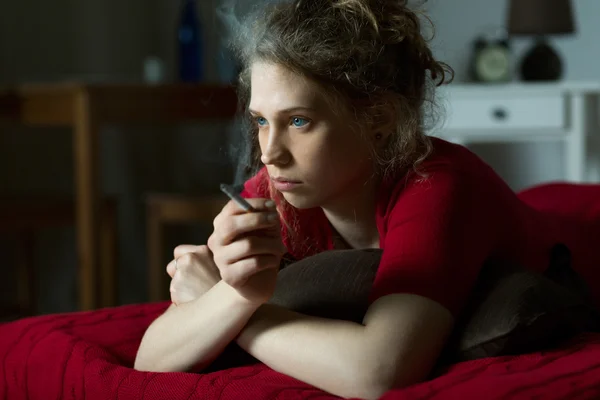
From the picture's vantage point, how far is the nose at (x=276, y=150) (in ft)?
3.72

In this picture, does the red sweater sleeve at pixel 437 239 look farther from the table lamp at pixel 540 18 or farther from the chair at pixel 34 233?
the table lamp at pixel 540 18

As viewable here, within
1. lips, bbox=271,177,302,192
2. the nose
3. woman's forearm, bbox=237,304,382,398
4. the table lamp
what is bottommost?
woman's forearm, bbox=237,304,382,398

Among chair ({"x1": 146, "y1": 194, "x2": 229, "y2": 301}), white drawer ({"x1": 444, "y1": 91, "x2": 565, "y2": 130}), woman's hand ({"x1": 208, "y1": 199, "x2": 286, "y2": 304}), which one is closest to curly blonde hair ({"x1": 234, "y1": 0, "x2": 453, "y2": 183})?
woman's hand ({"x1": 208, "y1": 199, "x2": 286, "y2": 304})

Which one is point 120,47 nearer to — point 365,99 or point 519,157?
point 519,157

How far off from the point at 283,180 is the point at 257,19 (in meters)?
0.23

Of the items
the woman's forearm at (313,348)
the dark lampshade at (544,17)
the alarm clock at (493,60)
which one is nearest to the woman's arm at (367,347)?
the woman's forearm at (313,348)

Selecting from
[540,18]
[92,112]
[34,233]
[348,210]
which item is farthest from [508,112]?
[348,210]

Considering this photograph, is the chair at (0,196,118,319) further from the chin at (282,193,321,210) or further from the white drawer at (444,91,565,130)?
the chin at (282,193,321,210)

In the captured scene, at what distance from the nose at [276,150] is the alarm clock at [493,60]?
2.59m

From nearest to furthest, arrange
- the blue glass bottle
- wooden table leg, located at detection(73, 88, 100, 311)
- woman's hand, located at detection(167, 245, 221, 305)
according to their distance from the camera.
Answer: woman's hand, located at detection(167, 245, 221, 305), wooden table leg, located at detection(73, 88, 100, 311), the blue glass bottle

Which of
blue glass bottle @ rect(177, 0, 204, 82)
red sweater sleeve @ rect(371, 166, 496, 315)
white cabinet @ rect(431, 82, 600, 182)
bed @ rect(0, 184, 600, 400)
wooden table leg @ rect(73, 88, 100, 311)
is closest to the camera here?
bed @ rect(0, 184, 600, 400)

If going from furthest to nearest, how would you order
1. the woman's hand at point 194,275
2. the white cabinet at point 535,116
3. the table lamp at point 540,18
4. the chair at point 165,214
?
the table lamp at point 540,18 → the white cabinet at point 535,116 → the chair at point 165,214 → the woman's hand at point 194,275

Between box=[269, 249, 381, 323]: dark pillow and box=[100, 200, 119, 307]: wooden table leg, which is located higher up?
box=[269, 249, 381, 323]: dark pillow

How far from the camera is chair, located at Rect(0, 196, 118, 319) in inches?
119
